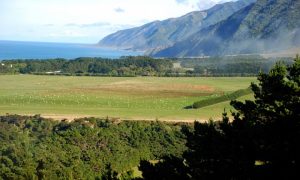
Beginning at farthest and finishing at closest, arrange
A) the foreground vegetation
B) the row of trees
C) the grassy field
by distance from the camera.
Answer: the grassy field
the foreground vegetation
the row of trees

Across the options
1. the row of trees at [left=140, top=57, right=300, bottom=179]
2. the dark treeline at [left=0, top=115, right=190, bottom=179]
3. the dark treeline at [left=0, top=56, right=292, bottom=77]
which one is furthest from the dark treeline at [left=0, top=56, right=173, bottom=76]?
the row of trees at [left=140, top=57, right=300, bottom=179]

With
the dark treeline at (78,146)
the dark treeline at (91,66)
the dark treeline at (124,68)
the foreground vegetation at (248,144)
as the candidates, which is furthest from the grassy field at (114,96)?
the foreground vegetation at (248,144)

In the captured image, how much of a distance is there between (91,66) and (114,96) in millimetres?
71709

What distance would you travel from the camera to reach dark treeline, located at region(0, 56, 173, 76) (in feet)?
483

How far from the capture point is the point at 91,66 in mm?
160875

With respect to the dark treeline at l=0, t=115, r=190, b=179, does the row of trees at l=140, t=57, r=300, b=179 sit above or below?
above

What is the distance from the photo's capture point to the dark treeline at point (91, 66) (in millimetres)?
147125

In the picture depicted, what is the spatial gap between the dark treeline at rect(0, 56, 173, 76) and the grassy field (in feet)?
64.7

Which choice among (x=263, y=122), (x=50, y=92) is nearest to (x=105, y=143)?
(x=263, y=122)

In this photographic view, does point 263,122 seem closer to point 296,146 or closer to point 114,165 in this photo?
point 296,146

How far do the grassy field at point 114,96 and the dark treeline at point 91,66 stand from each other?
19715 millimetres

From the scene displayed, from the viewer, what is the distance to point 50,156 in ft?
133

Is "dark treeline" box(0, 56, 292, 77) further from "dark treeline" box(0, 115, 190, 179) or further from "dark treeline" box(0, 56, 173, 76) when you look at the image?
"dark treeline" box(0, 115, 190, 179)

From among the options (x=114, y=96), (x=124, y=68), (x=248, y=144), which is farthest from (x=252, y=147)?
(x=124, y=68)
